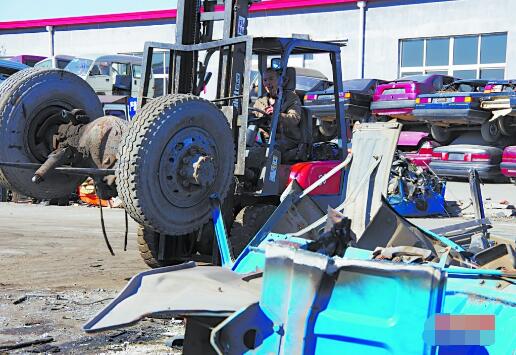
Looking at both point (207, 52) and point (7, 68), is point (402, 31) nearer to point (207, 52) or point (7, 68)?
point (7, 68)

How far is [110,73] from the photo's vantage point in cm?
1966

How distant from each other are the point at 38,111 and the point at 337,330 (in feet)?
14.6

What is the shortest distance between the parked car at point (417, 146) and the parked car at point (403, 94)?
42 centimetres

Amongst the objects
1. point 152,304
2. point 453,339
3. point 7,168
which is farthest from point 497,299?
point 7,168

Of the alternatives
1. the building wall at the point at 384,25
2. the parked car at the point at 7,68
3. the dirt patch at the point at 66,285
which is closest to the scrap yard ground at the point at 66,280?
the dirt patch at the point at 66,285

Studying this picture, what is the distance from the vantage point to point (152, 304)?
329 centimetres

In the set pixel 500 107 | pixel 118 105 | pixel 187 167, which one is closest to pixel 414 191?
pixel 500 107

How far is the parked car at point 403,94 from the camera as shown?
→ 617 inches

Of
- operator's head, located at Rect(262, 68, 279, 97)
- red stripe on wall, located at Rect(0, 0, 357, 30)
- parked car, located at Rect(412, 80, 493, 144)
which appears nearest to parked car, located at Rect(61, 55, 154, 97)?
red stripe on wall, located at Rect(0, 0, 357, 30)

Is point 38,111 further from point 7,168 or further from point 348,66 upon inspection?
point 348,66

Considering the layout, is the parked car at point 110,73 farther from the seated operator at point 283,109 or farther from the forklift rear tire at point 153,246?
the seated operator at point 283,109

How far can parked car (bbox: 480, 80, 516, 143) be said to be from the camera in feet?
46.2

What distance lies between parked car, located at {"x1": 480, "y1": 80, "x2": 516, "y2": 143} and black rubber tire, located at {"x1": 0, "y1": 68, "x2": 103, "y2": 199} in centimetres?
995

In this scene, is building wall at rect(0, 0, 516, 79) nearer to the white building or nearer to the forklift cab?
the white building
